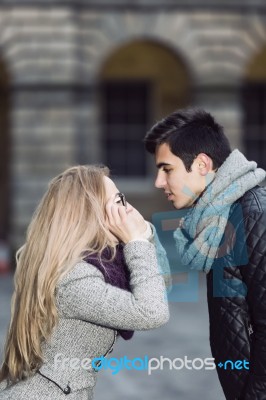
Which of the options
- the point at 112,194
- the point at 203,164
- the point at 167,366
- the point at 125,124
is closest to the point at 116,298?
the point at 112,194

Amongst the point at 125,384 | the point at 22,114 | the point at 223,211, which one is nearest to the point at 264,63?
the point at 22,114

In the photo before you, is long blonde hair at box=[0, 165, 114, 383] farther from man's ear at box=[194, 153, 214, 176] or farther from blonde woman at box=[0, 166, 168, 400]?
man's ear at box=[194, 153, 214, 176]

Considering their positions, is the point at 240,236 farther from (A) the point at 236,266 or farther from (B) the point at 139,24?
(B) the point at 139,24

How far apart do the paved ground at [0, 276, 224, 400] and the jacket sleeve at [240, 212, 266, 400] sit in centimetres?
341

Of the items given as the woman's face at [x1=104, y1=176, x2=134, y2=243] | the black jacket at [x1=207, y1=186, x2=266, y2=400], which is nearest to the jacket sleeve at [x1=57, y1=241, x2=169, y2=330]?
the woman's face at [x1=104, y1=176, x2=134, y2=243]

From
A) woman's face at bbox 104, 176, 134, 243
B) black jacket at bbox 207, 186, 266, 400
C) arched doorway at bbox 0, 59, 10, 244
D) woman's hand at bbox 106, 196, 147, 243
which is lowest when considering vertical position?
arched doorway at bbox 0, 59, 10, 244

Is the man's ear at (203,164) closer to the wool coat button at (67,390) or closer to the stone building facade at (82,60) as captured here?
the wool coat button at (67,390)

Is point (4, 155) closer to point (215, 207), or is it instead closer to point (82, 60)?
point (82, 60)

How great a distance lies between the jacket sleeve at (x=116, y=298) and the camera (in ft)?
8.33

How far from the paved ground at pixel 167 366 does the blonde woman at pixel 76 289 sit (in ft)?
11.6

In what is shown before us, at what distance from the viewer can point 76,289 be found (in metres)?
2.57

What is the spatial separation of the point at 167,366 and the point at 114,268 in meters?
4.77

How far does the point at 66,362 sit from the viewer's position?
2639mm

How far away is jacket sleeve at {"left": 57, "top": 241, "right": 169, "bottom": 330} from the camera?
2539 mm
